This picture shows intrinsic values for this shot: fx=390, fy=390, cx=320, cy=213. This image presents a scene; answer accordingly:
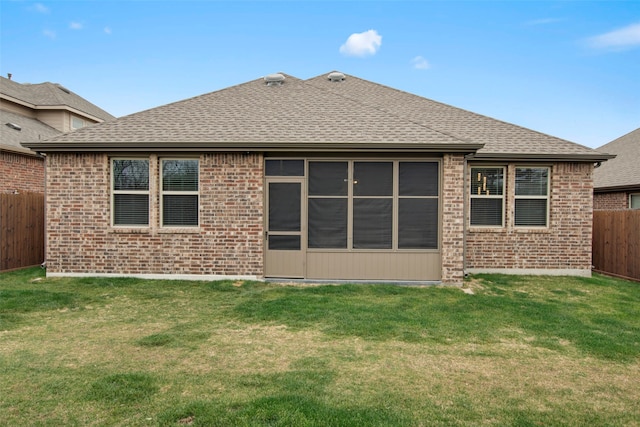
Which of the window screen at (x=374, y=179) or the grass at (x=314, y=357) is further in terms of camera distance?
the window screen at (x=374, y=179)

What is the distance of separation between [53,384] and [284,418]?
7.92ft

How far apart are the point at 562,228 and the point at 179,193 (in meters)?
9.92

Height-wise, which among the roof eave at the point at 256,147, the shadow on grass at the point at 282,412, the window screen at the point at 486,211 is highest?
the roof eave at the point at 256,147

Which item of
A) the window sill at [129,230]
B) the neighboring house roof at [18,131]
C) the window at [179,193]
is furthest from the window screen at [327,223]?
the neighboring house roof at [18,131]

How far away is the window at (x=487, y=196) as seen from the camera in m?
10.6

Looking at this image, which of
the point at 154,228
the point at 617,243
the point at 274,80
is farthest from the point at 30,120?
the point at 617,243

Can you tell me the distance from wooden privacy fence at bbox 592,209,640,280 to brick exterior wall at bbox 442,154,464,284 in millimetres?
5505

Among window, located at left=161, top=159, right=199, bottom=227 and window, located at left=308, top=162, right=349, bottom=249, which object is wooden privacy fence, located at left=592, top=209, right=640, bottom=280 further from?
window, located at left=161, top=159, right=199, bottom=227

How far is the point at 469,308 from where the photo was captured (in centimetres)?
689

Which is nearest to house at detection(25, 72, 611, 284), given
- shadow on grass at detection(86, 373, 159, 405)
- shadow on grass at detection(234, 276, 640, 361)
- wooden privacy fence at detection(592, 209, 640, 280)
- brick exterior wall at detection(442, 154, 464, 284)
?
brick exterior wall at detection(442, 154, 464, 284)

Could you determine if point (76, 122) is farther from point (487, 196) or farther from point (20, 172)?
point (487, 196)

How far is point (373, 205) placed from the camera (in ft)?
29.4

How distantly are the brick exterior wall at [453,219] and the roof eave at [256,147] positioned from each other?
41cm

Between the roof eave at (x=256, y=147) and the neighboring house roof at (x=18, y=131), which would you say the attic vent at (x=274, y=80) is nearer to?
the roof eave at (x=256, y=147)
